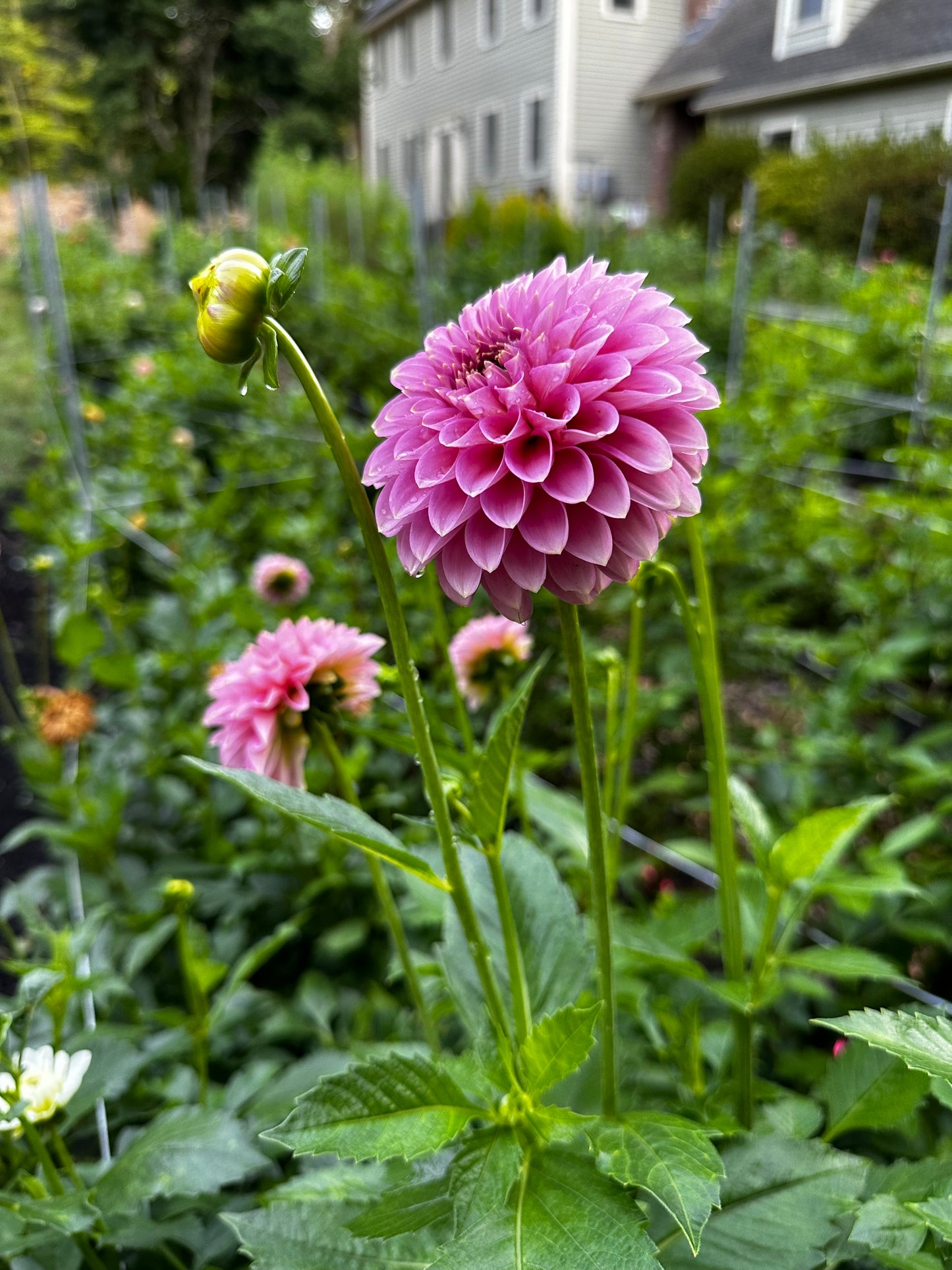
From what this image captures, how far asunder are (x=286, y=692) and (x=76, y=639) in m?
0.85

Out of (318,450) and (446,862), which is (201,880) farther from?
(318,450)

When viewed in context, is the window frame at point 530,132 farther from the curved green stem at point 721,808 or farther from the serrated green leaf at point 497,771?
the serrated green leaf at point 497,771

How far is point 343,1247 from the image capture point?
479mm

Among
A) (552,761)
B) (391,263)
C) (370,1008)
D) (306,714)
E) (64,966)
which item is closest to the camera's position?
(306,714)

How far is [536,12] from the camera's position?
2.23 meters

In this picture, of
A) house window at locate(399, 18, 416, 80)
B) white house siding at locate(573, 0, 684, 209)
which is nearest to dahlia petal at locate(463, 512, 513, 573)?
white house siding at locate(573, 0, 684, 209)

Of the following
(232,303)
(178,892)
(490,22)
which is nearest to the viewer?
(232,303)

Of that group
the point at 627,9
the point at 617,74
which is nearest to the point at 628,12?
the point at 627,9

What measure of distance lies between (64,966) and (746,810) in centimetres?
57

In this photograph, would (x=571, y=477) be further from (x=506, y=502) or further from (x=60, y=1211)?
(x=60, y=1211)

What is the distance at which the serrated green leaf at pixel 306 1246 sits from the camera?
456 mm

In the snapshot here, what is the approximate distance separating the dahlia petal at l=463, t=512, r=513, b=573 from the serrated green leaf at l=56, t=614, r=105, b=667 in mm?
1094

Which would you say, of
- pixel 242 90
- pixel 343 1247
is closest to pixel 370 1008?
pixel 343 1247

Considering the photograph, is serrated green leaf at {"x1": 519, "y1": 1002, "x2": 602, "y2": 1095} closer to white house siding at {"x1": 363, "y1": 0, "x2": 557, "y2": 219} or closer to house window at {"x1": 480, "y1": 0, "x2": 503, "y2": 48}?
white house siding at {"x1": 363, "y1": 0, "x2": 557, "y2": 219}
